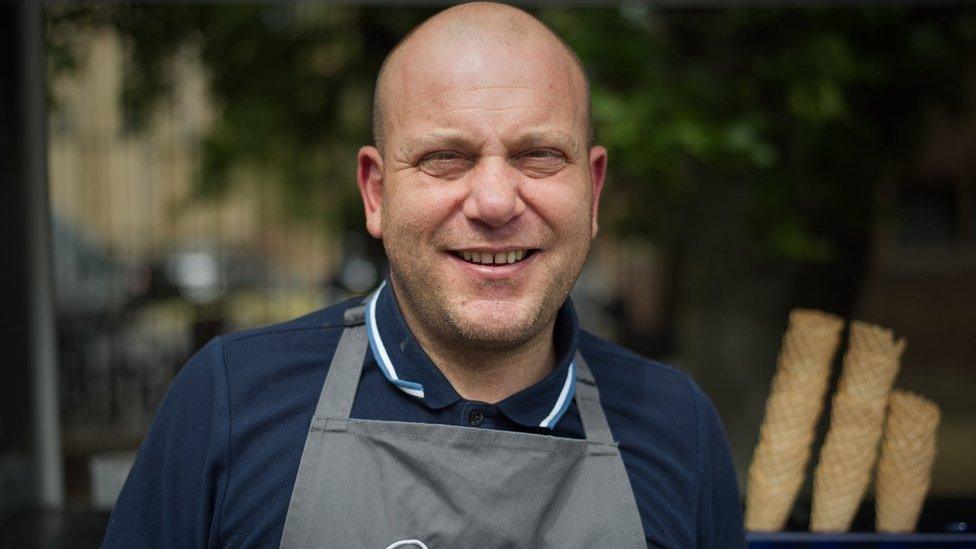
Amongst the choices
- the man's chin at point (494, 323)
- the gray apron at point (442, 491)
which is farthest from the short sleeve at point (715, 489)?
the man's chin at point (494, 323)

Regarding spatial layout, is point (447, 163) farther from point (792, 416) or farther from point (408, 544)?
point (792, 416)

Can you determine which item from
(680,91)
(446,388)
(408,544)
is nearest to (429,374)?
(446,388)

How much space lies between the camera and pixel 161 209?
7.57 metres

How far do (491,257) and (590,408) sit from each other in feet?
1.11

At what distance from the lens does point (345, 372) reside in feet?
5.07

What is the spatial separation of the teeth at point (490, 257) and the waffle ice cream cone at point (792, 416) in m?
0.80

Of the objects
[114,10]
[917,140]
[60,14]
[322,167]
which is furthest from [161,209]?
[917,140]

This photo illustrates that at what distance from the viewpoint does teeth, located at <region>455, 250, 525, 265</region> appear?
→ 1.46m

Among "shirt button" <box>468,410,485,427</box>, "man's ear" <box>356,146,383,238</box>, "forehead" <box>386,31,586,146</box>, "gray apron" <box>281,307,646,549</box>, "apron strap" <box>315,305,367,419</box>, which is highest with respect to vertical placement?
"forehead" <box>386,31,586,146</box>

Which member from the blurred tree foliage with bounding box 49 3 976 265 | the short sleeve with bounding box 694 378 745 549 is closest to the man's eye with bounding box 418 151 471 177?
the short sleeve with bounding box 694 378 745 549

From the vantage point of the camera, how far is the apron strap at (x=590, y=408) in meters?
1.57

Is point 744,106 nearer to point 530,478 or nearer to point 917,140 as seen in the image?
point 917,140

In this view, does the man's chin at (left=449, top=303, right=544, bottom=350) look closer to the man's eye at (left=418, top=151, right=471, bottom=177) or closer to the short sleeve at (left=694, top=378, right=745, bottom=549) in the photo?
the man's eye at (left=418, top=151, right=471, bottom=177)

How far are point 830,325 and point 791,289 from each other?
349 cm
